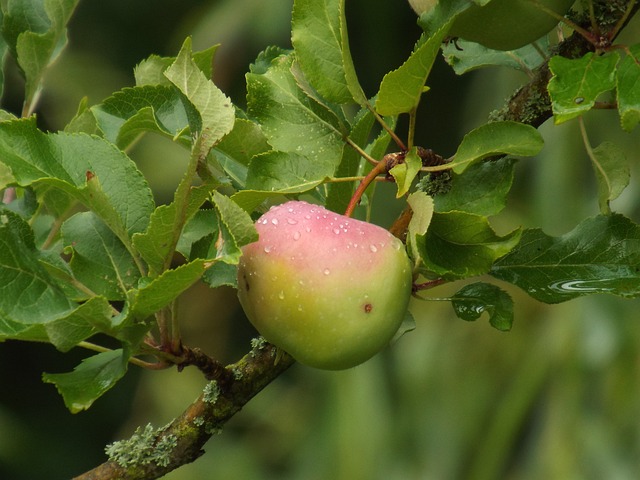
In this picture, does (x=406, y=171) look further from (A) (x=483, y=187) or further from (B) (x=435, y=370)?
(B) (x=435, y=370)

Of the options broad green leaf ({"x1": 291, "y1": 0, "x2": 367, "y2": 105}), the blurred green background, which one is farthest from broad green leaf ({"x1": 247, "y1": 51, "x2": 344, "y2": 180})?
the blurred green background

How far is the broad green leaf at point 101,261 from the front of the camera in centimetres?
58

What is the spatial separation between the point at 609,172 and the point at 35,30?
0.44m

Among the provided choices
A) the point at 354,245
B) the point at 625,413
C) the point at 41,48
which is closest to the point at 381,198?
the point at 625,413

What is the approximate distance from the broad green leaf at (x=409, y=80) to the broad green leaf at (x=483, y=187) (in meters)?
0.07

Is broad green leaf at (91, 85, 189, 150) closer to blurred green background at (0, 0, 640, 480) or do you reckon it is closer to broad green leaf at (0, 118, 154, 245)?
broad green leaf at (0, 118, 154, 245)

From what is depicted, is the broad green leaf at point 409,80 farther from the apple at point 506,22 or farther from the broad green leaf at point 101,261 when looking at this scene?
the broad green leaf at point 101,261

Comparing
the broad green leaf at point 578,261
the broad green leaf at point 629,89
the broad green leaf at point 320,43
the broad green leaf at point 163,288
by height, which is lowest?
the broad green leaf at point 578,261

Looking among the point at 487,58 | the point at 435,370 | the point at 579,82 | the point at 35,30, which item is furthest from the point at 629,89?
the point at 435,370

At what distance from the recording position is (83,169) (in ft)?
1.85

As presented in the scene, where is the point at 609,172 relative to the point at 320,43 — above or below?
below

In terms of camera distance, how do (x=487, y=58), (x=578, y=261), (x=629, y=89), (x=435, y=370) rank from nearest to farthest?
(x=629, y=89), (x=578, y=261), (x=487, y=58), (x=435, y=370)

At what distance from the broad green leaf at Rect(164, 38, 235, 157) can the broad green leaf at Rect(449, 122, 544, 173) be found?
0.14m

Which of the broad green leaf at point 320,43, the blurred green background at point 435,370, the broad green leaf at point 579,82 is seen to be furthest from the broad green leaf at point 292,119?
the blurred green background at point 435,370
